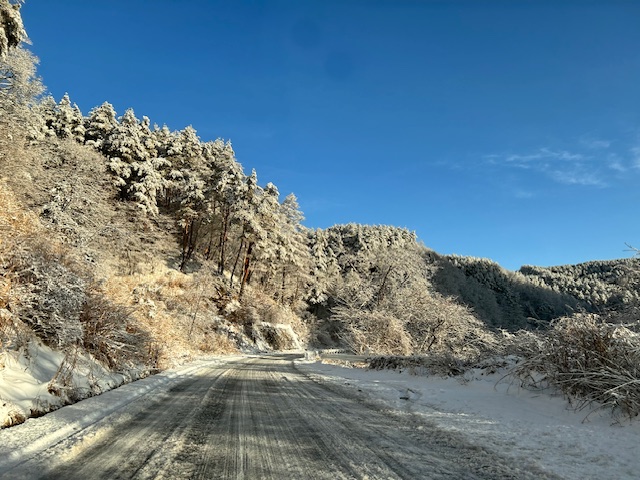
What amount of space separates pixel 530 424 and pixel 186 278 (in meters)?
33.7

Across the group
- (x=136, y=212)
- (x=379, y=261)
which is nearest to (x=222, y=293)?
(x=136, y=212)

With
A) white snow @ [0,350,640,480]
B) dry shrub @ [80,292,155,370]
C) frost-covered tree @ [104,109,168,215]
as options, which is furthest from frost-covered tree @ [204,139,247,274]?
white snow @ [0,350,640,480]

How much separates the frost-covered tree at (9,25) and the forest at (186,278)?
0.21 feet

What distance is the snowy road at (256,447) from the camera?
3719 millimetres

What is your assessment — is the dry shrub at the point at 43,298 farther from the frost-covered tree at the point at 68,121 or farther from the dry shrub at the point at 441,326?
the frost-covered tree at the point at 68,121

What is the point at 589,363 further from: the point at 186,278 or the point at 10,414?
the point at 186,278

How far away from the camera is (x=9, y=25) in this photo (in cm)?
1591

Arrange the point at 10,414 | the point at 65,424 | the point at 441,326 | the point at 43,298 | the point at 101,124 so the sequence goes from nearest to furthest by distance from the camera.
Answer: the point at 65,424 → the point at 10,414 → the point at 43,298 → the point at 441,326 → the point at 101,124

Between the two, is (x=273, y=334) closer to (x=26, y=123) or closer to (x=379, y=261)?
(x=379, y=261)

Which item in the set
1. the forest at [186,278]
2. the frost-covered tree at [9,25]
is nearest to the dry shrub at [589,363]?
the forest at [186,278]

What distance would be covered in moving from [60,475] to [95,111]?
4688 centimetres

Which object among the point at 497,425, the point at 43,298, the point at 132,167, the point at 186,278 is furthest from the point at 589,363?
the point at 132,167

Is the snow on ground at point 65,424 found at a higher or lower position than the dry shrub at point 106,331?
lower

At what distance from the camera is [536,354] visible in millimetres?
8086
